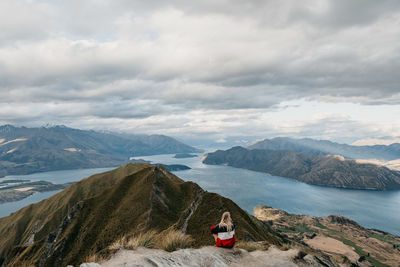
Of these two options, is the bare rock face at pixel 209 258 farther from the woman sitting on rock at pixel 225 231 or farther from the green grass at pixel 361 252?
the green grass at pixel 361 252

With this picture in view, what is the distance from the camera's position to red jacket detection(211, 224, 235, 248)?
15.0 metres

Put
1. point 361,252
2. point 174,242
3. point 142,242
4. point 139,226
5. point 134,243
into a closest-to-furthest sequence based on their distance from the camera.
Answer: point 134,243 < point 174,242 < point 142,242 < point 139,226 < point 361,252

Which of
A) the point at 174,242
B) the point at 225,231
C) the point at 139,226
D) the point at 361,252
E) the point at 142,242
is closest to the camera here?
the point at 225,231

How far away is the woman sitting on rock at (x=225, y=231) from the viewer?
14867 mm

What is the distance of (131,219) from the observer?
73.4 m

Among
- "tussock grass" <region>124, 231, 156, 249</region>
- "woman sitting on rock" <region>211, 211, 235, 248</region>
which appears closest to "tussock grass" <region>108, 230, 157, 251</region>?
"tussock grass" <region>124, 231, 156, 249</region>

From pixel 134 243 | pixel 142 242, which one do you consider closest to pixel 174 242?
pixel 142 242

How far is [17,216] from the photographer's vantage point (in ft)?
481

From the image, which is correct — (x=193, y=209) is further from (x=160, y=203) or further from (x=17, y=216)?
(x=17, y=216)

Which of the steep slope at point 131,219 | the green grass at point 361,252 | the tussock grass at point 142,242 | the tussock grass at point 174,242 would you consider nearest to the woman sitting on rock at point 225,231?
the tussock grass at point 174,242

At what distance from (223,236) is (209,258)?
1912 millimetres

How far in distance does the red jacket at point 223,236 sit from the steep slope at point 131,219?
93.0 ft

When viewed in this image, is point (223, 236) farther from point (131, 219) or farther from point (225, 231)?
point (131, 219)

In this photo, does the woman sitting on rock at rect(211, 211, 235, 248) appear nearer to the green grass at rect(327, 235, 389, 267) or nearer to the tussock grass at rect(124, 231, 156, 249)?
the tussock grass at rect(124, 231, 156, 249)
